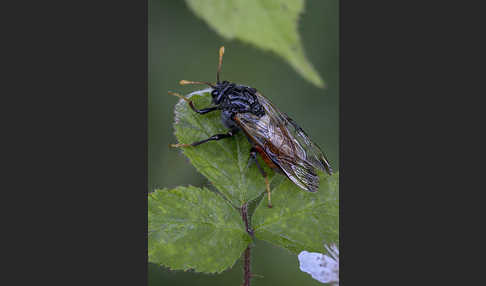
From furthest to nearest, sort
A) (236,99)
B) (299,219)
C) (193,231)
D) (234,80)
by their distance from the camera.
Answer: (234,80)
(236,99)
(299,219)
(193,231)

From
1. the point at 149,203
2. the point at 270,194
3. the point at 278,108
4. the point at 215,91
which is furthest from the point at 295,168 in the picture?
the point at 149,203

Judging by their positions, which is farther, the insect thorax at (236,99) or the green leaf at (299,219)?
the insect thorax at (236,99)

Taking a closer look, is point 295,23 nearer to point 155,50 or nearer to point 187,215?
point 155,50

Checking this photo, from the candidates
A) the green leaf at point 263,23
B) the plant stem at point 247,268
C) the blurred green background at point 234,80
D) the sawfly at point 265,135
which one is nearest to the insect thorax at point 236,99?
the sawfly at point 265,135

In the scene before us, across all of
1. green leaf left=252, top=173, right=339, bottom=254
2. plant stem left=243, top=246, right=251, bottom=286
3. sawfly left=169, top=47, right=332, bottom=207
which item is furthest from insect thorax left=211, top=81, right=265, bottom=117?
plant stem left=243, top=246, right=251, bottom=286

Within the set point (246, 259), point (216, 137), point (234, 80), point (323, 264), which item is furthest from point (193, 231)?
point (234, 80)

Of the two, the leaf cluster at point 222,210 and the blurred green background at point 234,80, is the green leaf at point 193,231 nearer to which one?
the leaf cluster at point 222,210

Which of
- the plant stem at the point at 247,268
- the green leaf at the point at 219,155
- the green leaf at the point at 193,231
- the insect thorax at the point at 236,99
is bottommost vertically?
the plant stem at the point at 247,268

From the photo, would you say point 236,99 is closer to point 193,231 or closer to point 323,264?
point 193,231
